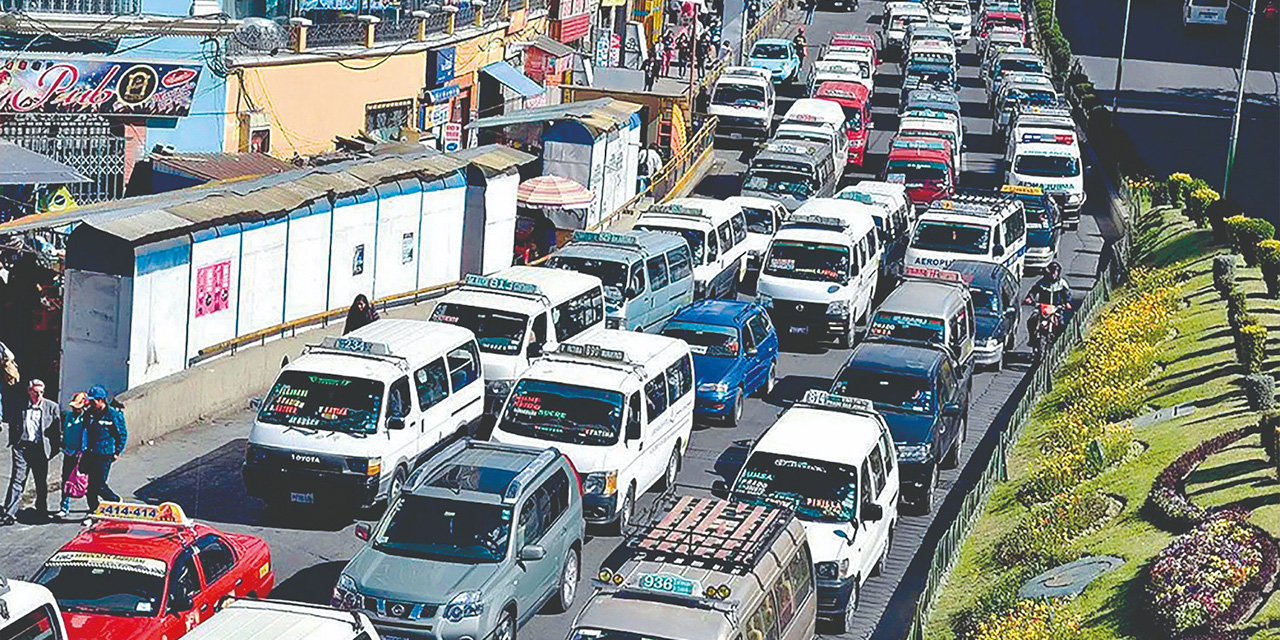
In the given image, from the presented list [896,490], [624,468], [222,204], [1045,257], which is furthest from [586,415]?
[1045,257]

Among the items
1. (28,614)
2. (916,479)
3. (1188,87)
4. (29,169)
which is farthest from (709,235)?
(1188,87)

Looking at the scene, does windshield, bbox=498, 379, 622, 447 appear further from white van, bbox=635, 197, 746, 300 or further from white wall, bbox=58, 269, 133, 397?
white van, bbox=635, 197, 746, 300

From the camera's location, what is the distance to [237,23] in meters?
36.9

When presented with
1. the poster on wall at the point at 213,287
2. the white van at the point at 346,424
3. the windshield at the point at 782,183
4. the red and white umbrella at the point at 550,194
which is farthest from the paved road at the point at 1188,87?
the white van at the point at 346,424

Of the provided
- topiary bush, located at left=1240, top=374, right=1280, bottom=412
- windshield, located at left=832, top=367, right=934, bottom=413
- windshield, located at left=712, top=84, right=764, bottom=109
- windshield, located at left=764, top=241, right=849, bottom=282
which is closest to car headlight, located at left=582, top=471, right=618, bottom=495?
windshield, located at left=832, top=367, right=934, bottom=413

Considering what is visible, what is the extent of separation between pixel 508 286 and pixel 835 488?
8.72 meters

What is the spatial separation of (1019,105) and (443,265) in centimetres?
2735

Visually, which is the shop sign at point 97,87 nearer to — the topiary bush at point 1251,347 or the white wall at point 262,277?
the white wall at point 262,277

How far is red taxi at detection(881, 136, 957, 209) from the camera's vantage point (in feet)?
154

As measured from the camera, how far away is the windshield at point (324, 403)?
77.2 ft

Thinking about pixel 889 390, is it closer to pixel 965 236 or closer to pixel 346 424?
pixel 346 424

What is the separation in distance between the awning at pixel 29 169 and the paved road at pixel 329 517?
16.9ft

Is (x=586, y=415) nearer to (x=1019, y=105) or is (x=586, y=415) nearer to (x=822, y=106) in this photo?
(x=822, y=106)

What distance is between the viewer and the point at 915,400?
88.8 feet
